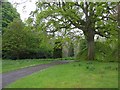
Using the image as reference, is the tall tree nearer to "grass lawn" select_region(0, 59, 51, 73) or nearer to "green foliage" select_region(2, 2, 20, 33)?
"grass lawn" select_region(0, 59, 51, 73)

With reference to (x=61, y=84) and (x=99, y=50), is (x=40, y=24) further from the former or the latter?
(x=61, y=84)

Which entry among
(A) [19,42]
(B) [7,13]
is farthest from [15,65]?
(B) [7,13]

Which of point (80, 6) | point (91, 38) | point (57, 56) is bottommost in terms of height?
point (57, 56)

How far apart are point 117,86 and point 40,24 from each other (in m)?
14.8

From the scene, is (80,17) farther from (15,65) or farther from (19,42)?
(19,42)

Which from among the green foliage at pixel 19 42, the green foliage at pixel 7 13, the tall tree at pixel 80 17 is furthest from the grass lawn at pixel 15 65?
the green foliage at pixel 7 13

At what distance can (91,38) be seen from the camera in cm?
2252

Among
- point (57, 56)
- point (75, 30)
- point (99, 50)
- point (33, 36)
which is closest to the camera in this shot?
point (75, 30)

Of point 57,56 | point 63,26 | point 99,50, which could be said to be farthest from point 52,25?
point 57,56

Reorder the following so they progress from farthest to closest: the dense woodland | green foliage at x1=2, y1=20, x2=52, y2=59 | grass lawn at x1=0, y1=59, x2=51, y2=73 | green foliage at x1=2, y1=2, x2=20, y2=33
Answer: green foliage at x1=2, y1=2, x2=20, y2=33
green foliage at x1=2, y1=20, x2=52, y2=59
the dense woodland
grass lawn at x1=0, y1=59, x2=51, y2=73

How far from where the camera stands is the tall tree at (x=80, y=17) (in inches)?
810

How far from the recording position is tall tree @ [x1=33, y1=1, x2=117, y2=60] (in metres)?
20.6

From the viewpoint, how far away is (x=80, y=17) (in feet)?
72.5

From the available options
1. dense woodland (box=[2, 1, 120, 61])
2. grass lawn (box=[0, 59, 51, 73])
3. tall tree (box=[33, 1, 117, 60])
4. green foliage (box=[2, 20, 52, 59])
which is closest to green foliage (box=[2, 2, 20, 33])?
green foliage (box=[2, 20, 52, 59])
